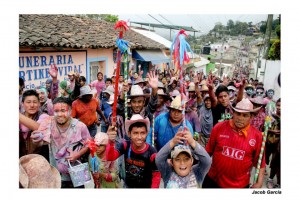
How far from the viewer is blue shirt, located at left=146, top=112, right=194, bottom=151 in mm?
3455

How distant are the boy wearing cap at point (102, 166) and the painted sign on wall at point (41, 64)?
4416 millimetres

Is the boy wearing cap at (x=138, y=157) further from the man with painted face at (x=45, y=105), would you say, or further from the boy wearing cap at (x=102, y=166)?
the man with painted face at (x=45, y=105)

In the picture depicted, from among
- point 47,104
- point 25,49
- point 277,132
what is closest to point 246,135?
point 277,132

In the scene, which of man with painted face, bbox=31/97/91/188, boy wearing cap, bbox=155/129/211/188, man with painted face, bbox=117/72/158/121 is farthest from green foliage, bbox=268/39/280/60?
man with painted face, bbox=31/97/91/188

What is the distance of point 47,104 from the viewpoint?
4348mm

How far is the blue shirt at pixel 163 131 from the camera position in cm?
346

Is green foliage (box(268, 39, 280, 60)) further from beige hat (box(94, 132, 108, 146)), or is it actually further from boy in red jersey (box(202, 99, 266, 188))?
beige hat (box(94, 132, 108, 146))

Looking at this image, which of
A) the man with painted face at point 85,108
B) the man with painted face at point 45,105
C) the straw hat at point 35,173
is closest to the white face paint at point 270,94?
the man with painted face at point 85,108

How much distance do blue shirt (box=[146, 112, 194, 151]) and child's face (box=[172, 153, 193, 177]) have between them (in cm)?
80

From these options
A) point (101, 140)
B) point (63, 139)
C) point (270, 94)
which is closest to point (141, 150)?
point (101, 140)

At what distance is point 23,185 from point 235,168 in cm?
212

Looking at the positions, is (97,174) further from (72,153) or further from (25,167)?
(25,167)

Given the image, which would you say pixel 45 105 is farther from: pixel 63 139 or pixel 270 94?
pixel 270 94

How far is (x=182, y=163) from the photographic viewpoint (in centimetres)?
265
